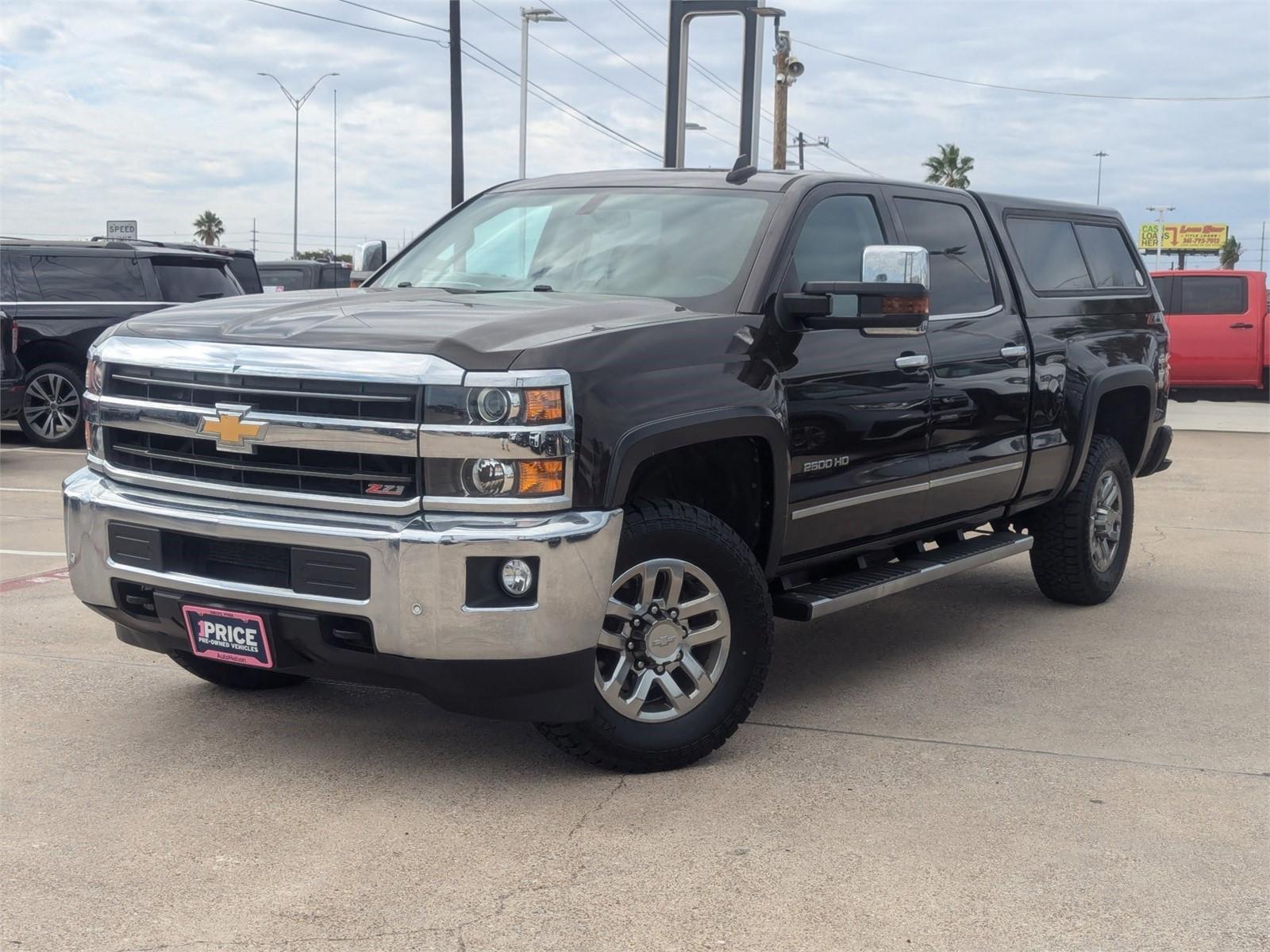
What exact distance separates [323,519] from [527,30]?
33061 millimetres

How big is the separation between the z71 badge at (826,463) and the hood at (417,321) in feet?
2.39

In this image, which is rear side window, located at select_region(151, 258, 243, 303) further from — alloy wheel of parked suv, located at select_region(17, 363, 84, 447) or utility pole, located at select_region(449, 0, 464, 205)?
utility pole, located at select_region(449, 0, 464, 205)

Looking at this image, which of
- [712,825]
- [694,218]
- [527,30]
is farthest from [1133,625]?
[527,30]

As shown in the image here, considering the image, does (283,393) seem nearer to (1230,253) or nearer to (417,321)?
(417,321)

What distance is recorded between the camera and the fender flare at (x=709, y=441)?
4.14m

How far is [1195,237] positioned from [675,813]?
104925 mm

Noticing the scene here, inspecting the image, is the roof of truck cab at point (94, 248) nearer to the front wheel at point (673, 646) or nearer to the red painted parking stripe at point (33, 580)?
the red painted parking stripe at point (33, 580)

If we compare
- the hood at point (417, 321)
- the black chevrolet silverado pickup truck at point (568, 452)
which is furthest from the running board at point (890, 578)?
the hood at point (417, 321)

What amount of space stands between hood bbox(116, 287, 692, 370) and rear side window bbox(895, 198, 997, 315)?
1.52m

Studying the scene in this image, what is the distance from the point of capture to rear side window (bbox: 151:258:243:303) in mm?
14523

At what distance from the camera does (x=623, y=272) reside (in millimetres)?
5168

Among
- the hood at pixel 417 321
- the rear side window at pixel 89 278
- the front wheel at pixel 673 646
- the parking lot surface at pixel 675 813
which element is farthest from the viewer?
the rear side window at pixel 89 278

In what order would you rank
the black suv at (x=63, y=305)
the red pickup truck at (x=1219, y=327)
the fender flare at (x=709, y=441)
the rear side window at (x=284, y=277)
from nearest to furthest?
the fender flare at (x=709, y=441)
the black suv at (x=63, y=305)
the red pickup truck at (x=1219, y=327)
the rear side window at (x=284, y=277)

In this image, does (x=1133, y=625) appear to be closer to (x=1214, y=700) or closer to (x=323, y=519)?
(x=1214, y=700)
